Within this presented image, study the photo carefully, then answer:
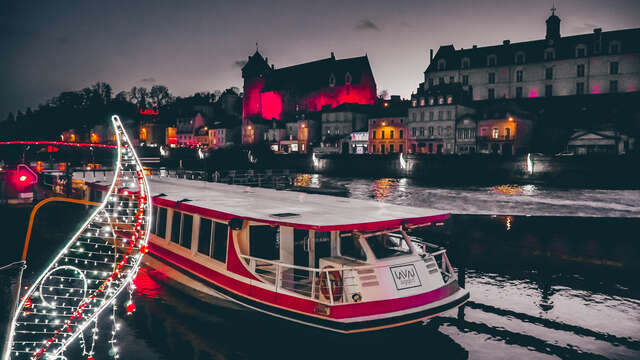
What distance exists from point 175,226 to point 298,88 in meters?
106

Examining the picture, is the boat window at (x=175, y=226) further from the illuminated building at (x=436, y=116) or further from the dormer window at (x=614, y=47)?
the dormer window at (x=614, y=47)

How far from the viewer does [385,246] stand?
992cm

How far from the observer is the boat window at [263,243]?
32.0 feet

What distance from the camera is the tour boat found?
7980mm

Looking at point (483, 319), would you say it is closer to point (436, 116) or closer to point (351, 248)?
Answer: point (351, 248)

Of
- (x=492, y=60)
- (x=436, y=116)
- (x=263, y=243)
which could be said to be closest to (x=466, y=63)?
(x=492, y=60)

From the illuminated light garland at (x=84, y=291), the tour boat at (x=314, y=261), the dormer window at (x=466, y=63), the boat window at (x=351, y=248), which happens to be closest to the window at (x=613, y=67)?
the dormer window at (x=466, y=63)

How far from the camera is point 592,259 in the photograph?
1627 centimetres

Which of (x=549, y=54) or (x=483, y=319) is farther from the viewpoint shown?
(x=549, y=54)

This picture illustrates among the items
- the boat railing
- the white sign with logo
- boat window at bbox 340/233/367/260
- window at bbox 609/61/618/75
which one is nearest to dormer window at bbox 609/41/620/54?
window at bbox 609/61/618/75

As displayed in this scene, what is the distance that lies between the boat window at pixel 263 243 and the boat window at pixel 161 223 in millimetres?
4578

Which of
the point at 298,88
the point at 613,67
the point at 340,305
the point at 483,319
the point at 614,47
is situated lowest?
the point at 483,319

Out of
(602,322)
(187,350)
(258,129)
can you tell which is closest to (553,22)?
(258,129)

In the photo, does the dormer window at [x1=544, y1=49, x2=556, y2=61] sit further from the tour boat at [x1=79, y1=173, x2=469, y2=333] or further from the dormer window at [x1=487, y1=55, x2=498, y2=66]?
the tour boat at [x1=79, y1=173, x2=469, y2=333]
